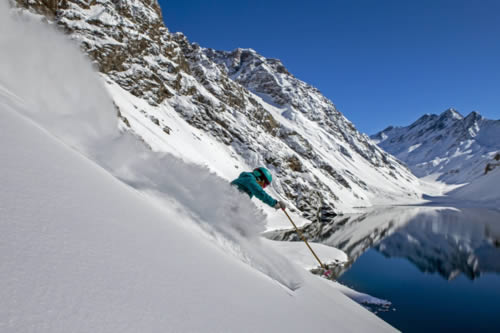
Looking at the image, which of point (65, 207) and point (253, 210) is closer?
point (65, 207)

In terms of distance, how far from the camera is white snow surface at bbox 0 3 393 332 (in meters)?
1.30

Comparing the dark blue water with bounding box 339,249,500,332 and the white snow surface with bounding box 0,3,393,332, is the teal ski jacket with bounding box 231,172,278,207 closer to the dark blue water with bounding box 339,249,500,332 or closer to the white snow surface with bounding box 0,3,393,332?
the white snow surface with bounding box 0,3,393,332

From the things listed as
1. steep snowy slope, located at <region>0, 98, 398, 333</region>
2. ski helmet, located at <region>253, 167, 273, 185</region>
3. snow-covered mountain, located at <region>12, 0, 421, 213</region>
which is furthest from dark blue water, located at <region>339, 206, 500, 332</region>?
snow-covered mountain, located at <region>12, 0, 421, 213</region>

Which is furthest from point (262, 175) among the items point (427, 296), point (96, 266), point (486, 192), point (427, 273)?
point (486, 192)

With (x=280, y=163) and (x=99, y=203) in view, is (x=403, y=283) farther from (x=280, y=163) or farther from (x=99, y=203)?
(x=280, y=163)

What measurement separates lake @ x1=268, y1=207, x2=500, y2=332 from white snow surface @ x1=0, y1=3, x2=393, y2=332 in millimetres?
14142

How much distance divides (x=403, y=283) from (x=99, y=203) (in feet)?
81.1

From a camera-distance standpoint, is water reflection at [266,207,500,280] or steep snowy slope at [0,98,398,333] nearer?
steep snowy slope at [0,98,398,333]

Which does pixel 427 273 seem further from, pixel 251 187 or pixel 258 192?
pixel 251 187

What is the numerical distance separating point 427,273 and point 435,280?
1.80 m

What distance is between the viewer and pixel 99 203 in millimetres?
2527

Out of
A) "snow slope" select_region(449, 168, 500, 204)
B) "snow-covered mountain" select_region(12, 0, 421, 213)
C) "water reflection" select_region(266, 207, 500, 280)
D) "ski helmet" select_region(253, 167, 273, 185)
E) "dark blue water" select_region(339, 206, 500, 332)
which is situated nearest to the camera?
"ski helmet" select_region(253, 167, 273, 185)

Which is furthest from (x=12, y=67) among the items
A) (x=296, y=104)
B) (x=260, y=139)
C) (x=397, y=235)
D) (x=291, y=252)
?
(x=296, y=104)

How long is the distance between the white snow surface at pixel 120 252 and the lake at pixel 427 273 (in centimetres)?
1414
